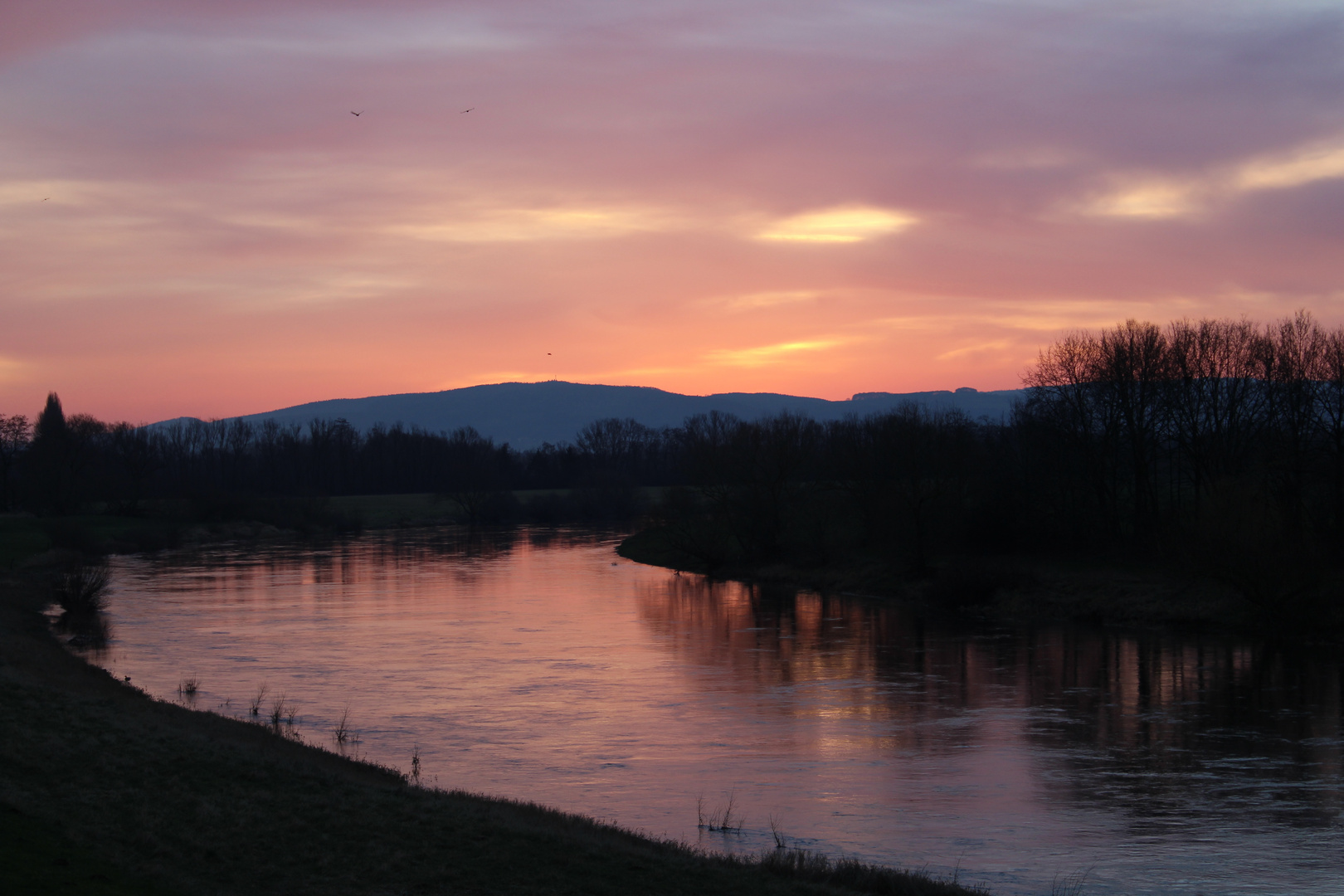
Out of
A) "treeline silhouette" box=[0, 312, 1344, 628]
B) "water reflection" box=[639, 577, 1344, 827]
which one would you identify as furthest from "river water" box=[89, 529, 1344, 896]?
"treeline silhouette" box=[0, 312, 1344, 628]

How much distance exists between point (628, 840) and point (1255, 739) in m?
13.8

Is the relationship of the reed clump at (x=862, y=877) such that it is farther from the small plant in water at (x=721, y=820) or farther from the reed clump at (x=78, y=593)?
the reed clump at (x=78, y=593)

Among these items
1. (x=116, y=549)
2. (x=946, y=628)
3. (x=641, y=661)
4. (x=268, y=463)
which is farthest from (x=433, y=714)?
(x=268, y=463)

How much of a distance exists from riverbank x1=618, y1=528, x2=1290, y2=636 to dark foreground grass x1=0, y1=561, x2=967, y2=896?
26.2m

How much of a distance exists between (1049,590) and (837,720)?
2026cm

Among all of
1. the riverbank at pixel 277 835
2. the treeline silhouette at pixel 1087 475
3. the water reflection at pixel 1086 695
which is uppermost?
the treeline silhouette at pixel 1087 475

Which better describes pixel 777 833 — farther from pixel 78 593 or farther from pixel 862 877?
pixel 78 593

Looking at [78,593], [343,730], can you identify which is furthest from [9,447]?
[343,730]

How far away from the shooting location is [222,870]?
932 cm

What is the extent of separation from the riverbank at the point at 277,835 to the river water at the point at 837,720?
2.49 metres

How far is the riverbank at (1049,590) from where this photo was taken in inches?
1303

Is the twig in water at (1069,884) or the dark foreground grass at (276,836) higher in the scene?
the dark foreground grass at (276,836)

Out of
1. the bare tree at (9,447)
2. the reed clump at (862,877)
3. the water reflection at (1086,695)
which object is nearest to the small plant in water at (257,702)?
the water reflection at (1086,695)

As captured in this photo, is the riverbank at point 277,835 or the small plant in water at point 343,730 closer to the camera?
the riverbank at point 277,835
